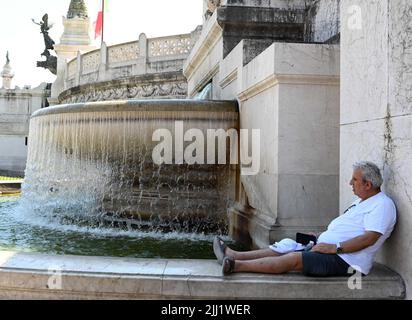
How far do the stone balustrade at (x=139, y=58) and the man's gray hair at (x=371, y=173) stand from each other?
1594 cm

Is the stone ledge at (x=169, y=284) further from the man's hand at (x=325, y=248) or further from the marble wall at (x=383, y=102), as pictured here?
the marble wall at (x=383, y=102)

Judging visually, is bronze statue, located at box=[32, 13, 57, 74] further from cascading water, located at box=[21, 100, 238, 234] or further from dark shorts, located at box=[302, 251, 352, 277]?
dark shorts, located at box=[302, 251, 352, 277]

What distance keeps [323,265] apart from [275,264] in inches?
11.1

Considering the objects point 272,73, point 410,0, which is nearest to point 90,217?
point 272,73

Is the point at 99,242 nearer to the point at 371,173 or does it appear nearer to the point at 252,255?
the point at 252,255

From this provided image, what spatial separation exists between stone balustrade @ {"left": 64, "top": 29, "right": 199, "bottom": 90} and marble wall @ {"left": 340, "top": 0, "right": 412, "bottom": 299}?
15261mm

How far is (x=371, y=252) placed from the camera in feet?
10.0

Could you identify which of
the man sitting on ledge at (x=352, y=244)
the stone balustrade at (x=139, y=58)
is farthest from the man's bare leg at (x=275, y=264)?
the stone balustrade at (x=139, y=58)

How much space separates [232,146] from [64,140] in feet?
7.54

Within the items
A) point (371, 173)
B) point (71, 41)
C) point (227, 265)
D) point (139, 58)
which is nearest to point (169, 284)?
point (227, 265)

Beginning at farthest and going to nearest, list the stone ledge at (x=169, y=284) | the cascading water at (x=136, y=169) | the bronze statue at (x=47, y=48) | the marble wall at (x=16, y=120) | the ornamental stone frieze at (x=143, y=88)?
the bronze statue at (x=47, y=48)
the marble wall at (x=16, y=120)
the ornamental stone frieze at (x=143, y=88)
the cascading water at (x=136, y=169)
the stone ledge at (x=169, y=284)

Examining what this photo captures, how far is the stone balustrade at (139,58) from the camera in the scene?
20.3 meters
